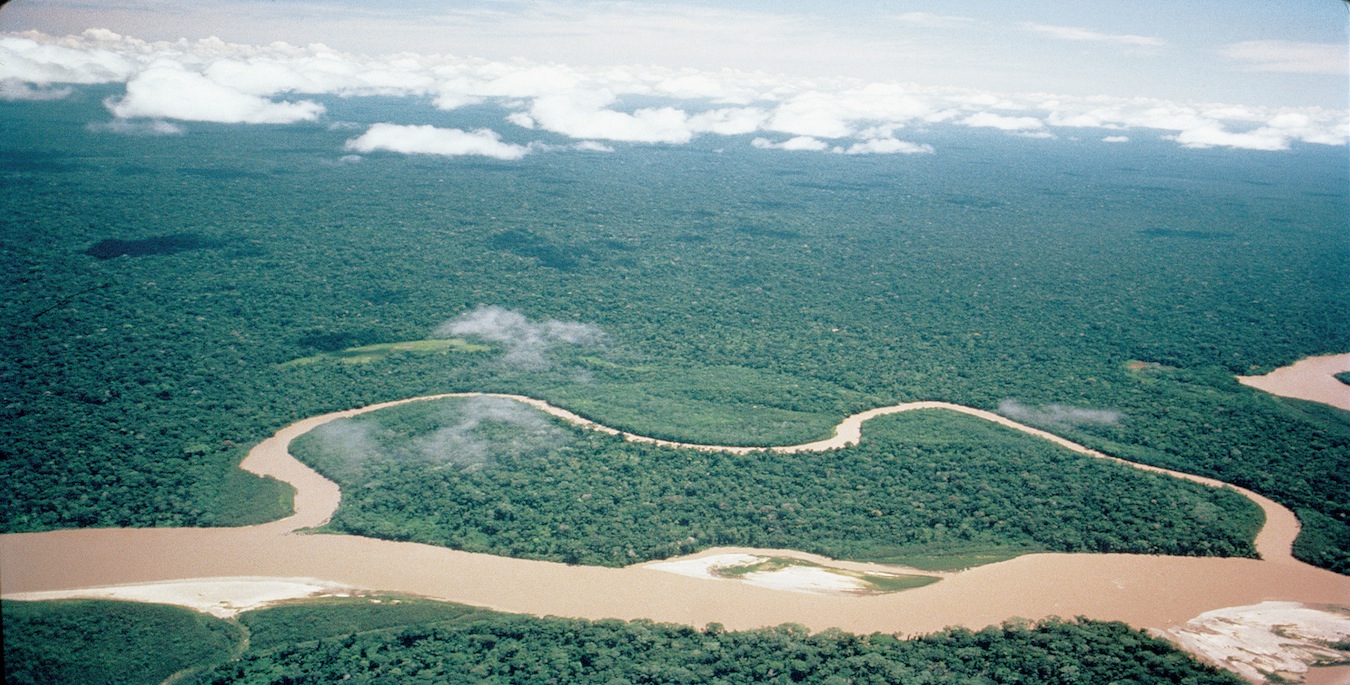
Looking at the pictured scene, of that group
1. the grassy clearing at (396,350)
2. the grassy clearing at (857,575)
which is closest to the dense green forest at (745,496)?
the grassy clearing at (857,575)

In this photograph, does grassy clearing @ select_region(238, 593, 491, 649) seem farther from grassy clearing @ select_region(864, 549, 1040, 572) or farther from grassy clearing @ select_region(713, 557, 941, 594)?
grassy clearing @ select_region(864, 549, 1040, 572)

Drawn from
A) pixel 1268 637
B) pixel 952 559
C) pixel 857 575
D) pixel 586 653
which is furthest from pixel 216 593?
pixel 1268 637

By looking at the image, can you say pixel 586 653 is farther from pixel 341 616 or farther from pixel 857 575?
pixel 857 575

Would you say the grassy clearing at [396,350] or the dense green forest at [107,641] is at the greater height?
the grassy clearing at [396,350]

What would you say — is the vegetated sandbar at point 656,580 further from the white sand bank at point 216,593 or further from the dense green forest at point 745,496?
the dense green forest at point 745,496

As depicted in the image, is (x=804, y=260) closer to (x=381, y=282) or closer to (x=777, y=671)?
(x=381, y=282)

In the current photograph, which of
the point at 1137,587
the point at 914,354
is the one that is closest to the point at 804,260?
the point at 914,354

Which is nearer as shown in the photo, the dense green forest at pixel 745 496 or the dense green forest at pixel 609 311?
the dense green forest at pixel 745 496

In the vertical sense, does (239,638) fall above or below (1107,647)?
below
